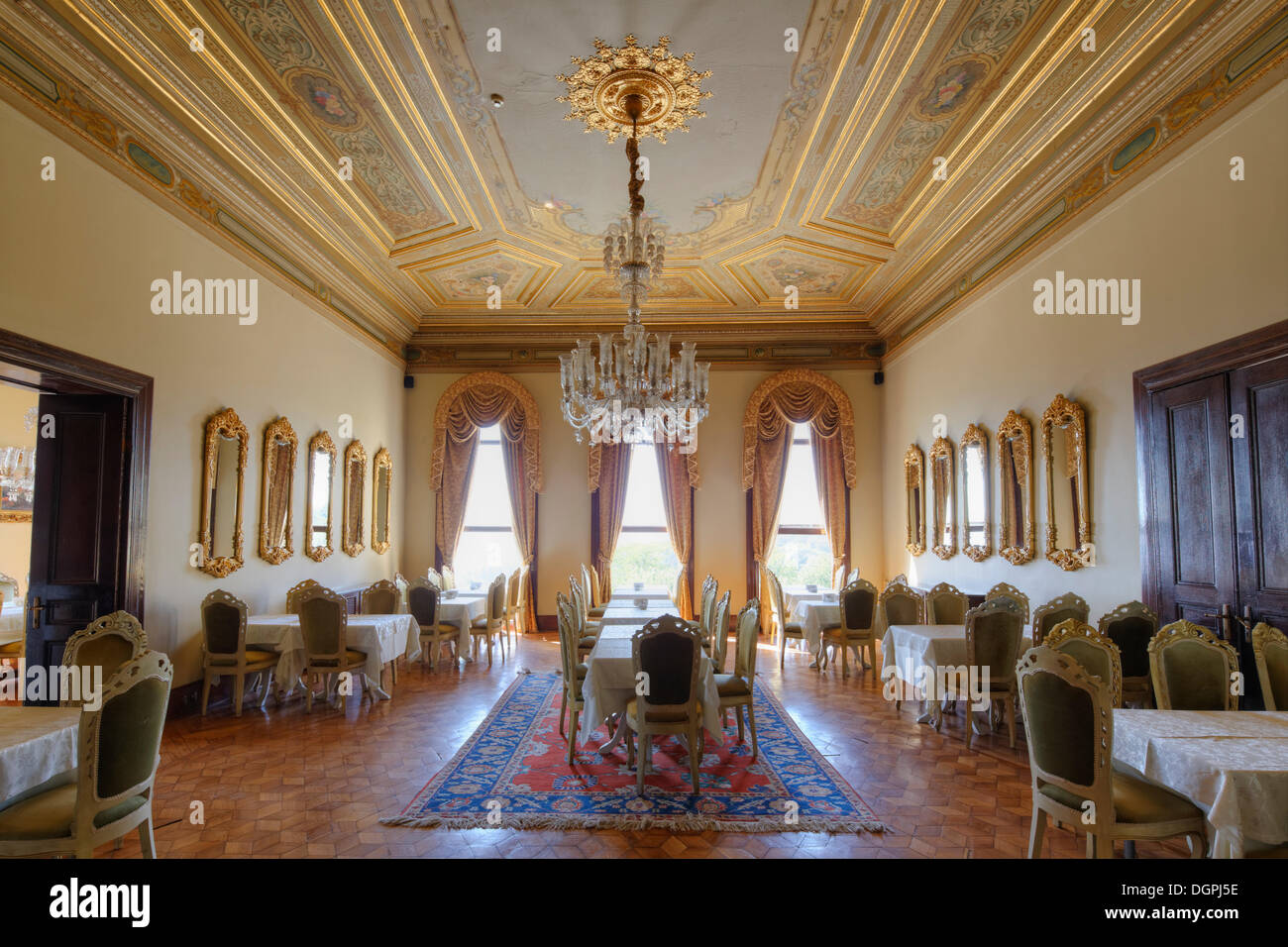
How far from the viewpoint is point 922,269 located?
7672mm

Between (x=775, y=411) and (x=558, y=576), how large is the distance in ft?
12.3

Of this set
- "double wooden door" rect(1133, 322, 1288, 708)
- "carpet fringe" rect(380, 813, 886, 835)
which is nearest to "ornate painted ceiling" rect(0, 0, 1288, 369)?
"double wooden door" rect(1133, 322, 1288, 708)

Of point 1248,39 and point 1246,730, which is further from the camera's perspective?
point 1248,39

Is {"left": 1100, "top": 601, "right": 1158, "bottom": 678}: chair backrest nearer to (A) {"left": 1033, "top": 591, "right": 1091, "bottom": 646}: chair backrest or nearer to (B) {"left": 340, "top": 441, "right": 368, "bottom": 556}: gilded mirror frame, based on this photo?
(A) {"left": 1033, "top": 591, "right": 1091, "bottom": 646}: chair backrest

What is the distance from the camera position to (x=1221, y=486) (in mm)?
3980

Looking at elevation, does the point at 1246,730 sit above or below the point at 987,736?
above

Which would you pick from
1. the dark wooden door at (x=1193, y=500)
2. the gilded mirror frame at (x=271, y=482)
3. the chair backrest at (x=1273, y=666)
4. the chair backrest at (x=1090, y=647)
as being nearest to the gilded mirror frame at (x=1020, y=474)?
the dark wooden door at (x=1193, y=500)

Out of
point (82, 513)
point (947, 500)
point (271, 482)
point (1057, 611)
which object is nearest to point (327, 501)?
point (271, 482)

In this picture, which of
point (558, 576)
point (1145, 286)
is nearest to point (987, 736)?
point (1145, 286)

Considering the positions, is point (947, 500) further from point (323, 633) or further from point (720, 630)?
point (323, 633)

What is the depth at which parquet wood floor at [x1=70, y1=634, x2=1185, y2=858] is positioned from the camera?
3.12 m

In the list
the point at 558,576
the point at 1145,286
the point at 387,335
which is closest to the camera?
the point at 1145,286
